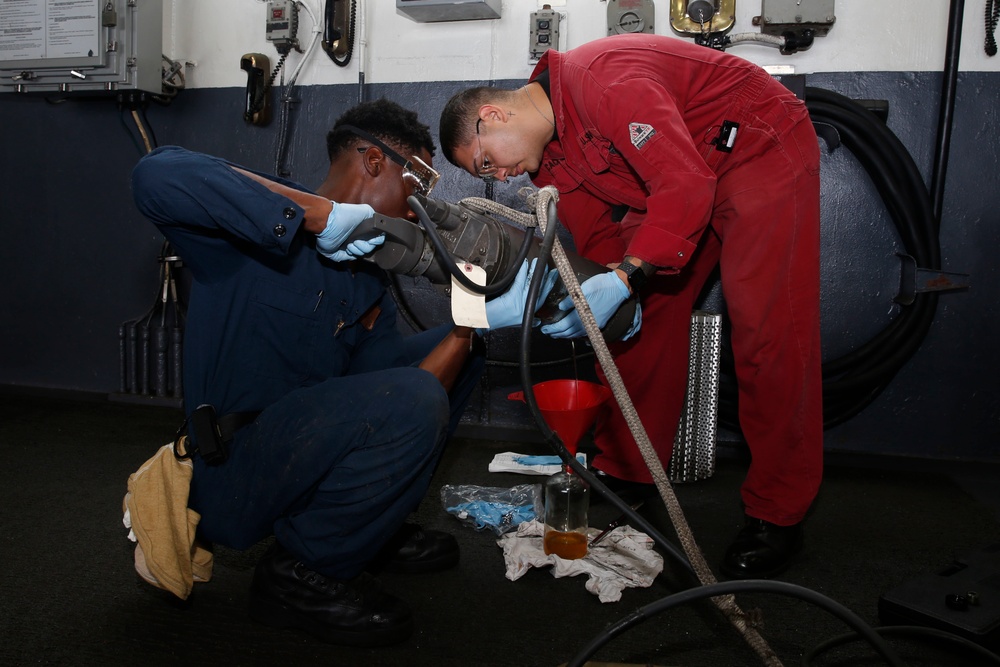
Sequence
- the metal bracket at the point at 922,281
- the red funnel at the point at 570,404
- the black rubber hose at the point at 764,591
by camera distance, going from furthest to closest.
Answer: the metal bracket at the point at 922,281 → the red funnel at the point at 570,404 → the black rubber hose at the point at 764,591

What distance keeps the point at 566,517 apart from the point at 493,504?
0.93ft

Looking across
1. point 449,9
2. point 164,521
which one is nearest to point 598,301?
point 164,521

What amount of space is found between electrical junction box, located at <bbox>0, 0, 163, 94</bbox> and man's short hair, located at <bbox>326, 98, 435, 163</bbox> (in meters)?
1.69

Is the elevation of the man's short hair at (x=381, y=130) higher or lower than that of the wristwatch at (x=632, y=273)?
higher

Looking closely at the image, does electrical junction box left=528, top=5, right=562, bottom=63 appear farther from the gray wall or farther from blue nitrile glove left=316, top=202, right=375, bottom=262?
blue nitrile glove left=316, top=202, right=375, bottom=262

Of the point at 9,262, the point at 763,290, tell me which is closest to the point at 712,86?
the point at 763,290

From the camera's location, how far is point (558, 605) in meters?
1.47

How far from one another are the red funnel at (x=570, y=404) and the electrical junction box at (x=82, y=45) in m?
2.23

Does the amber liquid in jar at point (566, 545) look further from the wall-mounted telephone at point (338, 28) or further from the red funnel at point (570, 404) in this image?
the wall-mounted telephone at point (338, 28)

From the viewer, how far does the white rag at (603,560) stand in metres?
1.54

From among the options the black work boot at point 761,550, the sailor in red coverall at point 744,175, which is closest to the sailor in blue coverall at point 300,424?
the sailor in red coverall at point 744,175

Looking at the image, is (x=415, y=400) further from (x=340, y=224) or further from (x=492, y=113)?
(x=492, y=113)

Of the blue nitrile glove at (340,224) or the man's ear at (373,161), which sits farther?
the man's ear at (373,161)

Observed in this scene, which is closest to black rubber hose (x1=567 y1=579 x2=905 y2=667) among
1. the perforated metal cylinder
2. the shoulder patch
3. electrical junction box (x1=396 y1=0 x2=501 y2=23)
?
the shoulder patch
